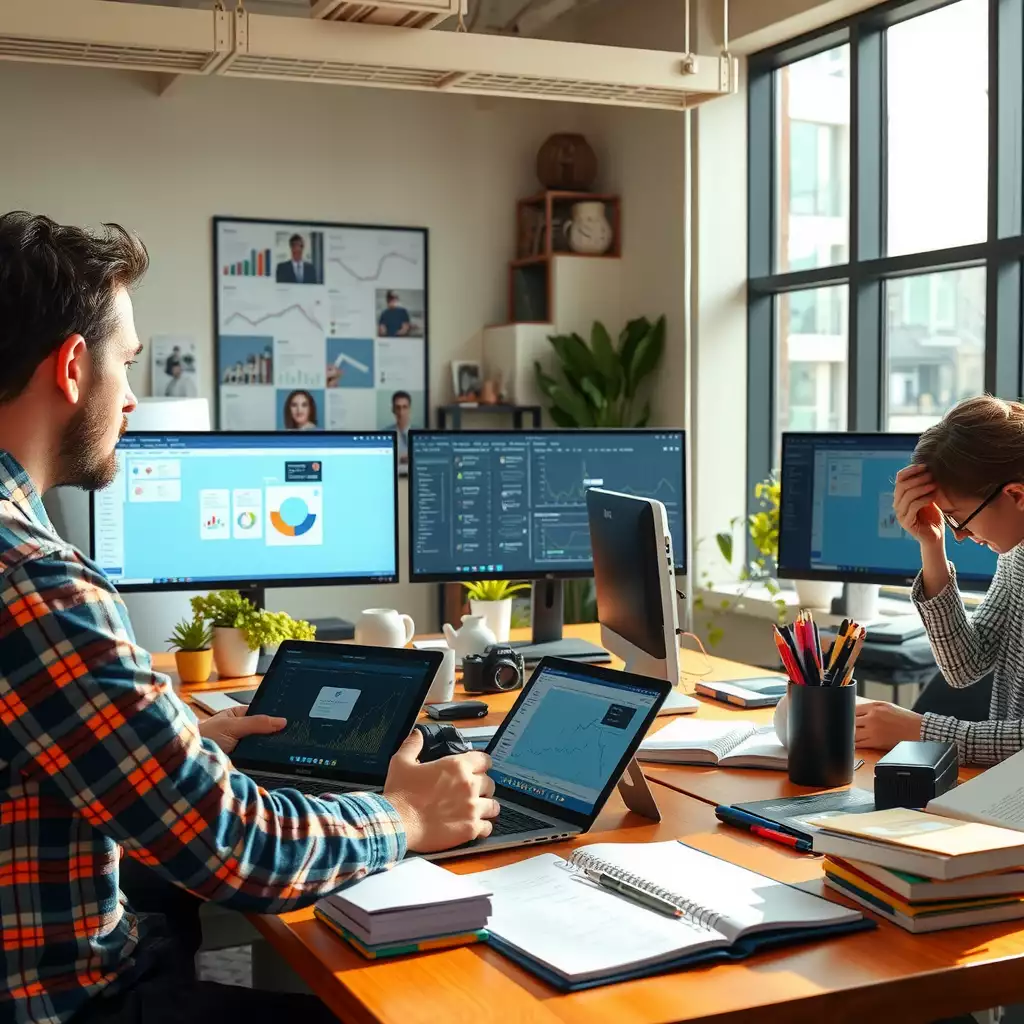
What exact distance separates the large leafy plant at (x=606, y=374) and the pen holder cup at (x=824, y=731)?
3.33 meters

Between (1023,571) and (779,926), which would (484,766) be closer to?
(779,926)

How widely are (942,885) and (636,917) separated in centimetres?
31

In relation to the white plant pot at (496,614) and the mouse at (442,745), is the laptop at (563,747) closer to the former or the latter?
the mouse at (442,745)

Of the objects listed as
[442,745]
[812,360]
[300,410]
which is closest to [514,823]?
[442,745]

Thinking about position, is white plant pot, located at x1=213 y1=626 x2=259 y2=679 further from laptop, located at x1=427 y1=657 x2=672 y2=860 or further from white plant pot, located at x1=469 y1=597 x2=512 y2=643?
laptop, located at x1=427 y1=657 x2=672 y2=860

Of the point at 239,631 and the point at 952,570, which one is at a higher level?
the point at 952,570

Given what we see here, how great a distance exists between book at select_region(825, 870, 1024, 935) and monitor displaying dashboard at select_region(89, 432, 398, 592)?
5.31 feet

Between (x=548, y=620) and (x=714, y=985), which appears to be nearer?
(x=714, y=985)

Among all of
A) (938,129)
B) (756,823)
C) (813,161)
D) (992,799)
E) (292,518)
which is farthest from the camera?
(813,161)

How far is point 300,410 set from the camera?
17.6 ft

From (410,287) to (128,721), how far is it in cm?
447

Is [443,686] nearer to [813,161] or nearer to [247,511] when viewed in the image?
[247,511]

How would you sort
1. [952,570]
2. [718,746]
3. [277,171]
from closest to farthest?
[718,746]
[952,570]
[277,171]

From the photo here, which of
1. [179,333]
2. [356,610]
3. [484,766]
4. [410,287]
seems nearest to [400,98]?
[410,287]
